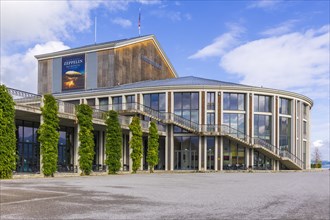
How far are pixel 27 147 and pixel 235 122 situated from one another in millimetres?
23349

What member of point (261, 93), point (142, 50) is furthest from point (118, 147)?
point (142, 50)

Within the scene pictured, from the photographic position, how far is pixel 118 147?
3316 cm


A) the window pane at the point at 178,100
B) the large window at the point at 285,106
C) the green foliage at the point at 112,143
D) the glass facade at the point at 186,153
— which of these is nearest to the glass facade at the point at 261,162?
the large window at the point at 285,106

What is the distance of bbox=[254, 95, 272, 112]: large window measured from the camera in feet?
148

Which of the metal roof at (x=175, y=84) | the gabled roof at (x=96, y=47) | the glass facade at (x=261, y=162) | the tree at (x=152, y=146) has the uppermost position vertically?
the gabled roof at (x=96, y=47)

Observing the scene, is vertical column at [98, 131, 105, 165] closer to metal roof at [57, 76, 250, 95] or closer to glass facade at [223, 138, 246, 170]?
Result: metal roof at [57, 76, 250, 95]

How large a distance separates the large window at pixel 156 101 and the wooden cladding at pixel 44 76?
16.0 m

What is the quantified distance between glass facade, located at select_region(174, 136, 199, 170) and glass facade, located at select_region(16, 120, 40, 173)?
1750 centimetres

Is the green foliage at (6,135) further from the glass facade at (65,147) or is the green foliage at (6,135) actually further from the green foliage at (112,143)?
the glass facade at (65,147)

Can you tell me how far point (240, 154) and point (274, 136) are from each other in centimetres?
474

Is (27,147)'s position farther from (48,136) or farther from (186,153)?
(186,153)

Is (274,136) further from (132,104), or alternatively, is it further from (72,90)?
(72,90)

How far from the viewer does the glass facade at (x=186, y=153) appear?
1742 inches

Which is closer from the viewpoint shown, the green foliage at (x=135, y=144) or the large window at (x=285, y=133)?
the green foliage at (x=135, y=144)
